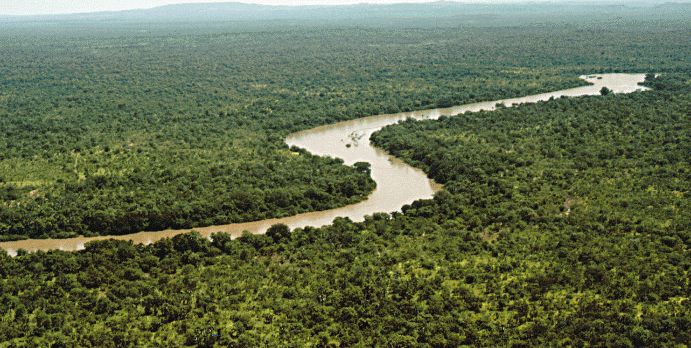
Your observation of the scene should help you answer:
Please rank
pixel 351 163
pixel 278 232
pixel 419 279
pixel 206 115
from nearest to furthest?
1. pixel 419 279
2. pixel 278 232
3. pixel 351 163
4. pixel 206 115

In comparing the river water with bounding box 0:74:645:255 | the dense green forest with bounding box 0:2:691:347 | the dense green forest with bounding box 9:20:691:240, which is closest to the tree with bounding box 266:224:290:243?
the dense green forest with bounding box 0:2:691:347

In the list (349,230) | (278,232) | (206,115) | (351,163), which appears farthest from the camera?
(206,115)

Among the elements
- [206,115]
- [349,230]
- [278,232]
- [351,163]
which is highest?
[206,115]

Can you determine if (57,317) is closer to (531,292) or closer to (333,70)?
(531,292)

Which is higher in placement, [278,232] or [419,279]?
[278,232]

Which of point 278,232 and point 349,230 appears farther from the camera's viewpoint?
point 349,230

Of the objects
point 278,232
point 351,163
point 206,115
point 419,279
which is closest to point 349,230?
point 278,232

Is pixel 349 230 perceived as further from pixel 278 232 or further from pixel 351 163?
pixel 351 163
